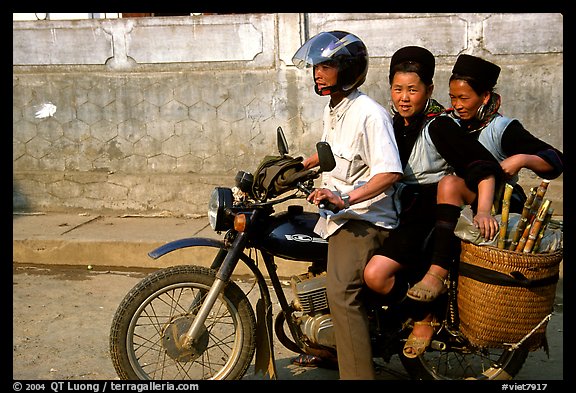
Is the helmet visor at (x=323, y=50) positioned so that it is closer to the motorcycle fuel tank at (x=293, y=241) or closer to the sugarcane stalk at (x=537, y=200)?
the motorcycle fuel tank at (x=293, y=241)

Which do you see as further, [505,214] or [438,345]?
[438,345]

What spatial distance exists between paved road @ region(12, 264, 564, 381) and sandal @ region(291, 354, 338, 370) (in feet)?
0.10

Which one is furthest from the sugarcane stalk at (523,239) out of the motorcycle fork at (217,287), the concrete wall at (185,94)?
the concrete wall at (185,94)

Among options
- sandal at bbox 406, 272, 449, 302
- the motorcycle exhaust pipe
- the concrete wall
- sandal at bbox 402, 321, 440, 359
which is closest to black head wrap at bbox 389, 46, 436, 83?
sandal at bbox 406, 272, 449, 302

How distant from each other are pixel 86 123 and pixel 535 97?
456 cm

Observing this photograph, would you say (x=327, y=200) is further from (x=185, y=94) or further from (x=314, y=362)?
(x=185, y=94)

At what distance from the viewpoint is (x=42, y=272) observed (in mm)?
6328

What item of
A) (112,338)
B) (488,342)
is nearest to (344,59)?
(488,342)

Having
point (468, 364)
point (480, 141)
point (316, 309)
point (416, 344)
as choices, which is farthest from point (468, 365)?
point (480, 141)

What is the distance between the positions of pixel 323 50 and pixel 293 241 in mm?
948

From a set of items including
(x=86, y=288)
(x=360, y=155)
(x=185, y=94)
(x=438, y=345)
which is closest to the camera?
(x=360, y=155)

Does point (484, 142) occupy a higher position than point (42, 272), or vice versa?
point (484, 142)

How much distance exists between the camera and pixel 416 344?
352 cm
